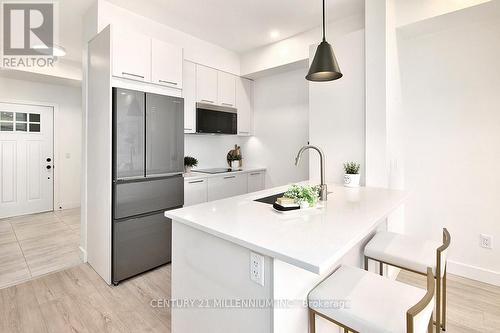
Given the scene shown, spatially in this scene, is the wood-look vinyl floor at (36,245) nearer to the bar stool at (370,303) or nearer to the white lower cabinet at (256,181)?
the white lower cabinet at (256,181)

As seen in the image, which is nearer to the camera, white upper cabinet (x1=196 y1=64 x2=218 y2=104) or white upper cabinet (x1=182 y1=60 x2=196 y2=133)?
white upper cabinet (x1=182 y1=60 x2=196 y2=133)

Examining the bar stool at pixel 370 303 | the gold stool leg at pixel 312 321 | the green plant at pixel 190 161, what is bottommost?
the gold stool leg at pixel 312 321

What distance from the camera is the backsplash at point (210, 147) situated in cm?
387

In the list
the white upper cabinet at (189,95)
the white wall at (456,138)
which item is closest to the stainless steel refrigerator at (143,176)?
the white upper cabinet at (189,95)

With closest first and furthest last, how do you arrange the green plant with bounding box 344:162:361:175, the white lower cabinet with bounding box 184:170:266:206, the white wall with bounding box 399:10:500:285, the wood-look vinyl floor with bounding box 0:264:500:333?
the wood-look vinyl floor with bounding box 0:264:500:333
the white wall with bounding box 399:10:500:285
the green plant with bounding box 344:162:361:175
the white lower cabinet with bounding box 184:170:266:206

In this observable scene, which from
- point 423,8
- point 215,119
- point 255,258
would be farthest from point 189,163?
point 423,8

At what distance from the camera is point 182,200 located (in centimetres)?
290

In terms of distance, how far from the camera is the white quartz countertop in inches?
37.5

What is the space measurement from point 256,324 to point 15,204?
5554 millimetres

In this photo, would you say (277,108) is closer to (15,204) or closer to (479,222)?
(479,222)

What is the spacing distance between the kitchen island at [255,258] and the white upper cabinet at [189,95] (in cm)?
200

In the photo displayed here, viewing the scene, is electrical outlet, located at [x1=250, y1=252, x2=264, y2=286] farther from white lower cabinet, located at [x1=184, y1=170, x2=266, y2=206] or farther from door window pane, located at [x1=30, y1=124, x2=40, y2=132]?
door window pane, located at [x1=30, y1=124, x2=40, y2=132]

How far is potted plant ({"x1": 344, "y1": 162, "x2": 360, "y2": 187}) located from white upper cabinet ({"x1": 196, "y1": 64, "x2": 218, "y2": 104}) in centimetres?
214
